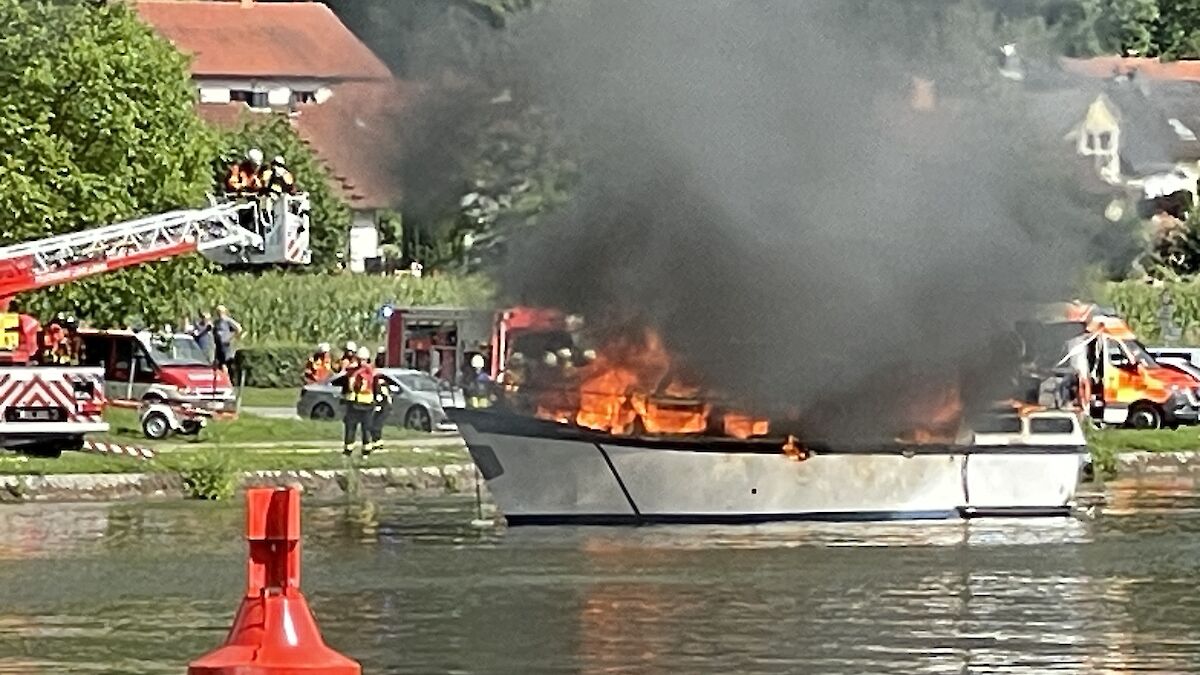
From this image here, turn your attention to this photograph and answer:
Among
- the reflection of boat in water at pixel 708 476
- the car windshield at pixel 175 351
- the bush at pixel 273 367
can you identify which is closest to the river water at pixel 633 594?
the reflection of boat in water at pixel 708 476

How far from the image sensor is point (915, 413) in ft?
99.6

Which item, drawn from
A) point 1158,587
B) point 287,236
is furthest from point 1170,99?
point 1158,587

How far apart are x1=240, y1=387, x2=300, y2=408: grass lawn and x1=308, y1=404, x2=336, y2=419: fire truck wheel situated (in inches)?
127

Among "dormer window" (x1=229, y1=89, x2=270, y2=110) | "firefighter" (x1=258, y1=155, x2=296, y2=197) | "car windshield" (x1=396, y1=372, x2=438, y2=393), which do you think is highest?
"dormer window" (x1=229, y1=89, x2=270, y2=110)

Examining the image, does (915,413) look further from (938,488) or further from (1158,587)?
(1158,587)

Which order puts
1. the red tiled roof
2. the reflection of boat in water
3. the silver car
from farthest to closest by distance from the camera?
the silver car, the red tiled roof, the reflection of boat in water

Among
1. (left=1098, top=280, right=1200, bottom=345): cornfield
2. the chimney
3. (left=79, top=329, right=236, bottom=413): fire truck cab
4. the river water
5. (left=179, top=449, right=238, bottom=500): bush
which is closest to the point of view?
the river water

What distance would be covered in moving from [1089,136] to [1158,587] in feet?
49.3

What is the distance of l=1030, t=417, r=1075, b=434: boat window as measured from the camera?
30.3 metres

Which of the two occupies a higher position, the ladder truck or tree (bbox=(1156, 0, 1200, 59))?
tree (bbox=(1156, 0, 1200, 59))

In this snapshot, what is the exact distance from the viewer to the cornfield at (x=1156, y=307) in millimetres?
65375

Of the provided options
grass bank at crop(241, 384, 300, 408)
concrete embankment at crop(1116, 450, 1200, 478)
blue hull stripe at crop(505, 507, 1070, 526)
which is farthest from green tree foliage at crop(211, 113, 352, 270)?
blue hull stripe at crop(505, 507, 1070, 526)

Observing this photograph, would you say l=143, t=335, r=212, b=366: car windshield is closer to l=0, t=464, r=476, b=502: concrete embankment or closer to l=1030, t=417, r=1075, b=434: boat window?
l=0, t=464, r=476, b=502: concrete embankment

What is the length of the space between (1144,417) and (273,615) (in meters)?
40.2
